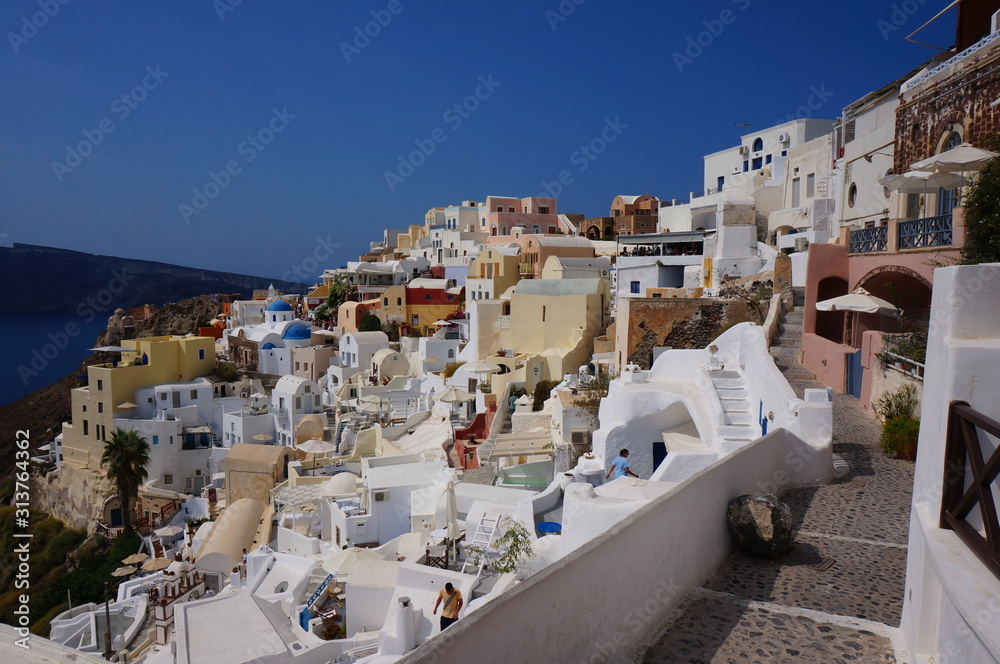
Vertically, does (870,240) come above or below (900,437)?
above

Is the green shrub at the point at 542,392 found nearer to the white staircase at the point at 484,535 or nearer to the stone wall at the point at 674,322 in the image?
the stone wall at the point at 674,322

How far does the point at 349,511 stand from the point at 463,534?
5.83 m

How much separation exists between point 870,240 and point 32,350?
41.9 metres

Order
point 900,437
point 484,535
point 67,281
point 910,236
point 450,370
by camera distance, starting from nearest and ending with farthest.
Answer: point 900,437
point 484,535
point 910,236
point 450,370
point 67,281

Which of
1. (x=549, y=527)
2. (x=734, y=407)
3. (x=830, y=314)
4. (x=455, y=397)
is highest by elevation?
(x=830, y=314)

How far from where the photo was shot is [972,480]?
2.62m

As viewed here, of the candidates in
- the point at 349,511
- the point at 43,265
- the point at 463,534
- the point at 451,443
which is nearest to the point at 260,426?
the point at 451,443

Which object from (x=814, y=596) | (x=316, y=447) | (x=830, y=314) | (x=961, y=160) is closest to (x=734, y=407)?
(x=830, y=314)

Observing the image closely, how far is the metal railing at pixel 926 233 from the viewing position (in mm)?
10734

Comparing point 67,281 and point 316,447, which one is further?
point 67,281

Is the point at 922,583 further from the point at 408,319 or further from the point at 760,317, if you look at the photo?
the point at 408,319

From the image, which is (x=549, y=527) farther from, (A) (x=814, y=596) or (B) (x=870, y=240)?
(B) (x=870, y=240)

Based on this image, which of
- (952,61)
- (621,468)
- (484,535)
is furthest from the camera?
(952,61)

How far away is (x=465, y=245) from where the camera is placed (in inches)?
1986
